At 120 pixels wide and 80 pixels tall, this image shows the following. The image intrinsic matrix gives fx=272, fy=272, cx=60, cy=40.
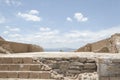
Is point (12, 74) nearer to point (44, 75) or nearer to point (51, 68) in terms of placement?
point (44, 75)

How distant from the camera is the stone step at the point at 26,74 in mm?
8531

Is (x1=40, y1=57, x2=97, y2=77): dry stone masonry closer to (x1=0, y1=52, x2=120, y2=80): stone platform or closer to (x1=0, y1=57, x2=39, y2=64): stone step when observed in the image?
(x1=0, y1=52, x2=120, y2=80): stone platform

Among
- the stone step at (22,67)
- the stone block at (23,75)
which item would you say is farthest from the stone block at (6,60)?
the stone block at (23,75)

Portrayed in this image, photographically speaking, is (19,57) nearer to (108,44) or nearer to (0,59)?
(0,59)

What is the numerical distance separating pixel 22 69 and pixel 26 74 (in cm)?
36

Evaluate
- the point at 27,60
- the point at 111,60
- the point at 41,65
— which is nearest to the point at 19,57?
the point at 27,60

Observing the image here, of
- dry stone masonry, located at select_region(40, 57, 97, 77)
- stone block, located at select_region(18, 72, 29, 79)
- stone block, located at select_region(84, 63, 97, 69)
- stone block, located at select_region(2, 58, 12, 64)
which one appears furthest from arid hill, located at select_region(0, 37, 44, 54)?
stone block, located at select_region(84, 63, 97, 69)

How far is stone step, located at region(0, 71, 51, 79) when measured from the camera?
8.53 m

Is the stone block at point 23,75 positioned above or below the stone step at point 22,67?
below

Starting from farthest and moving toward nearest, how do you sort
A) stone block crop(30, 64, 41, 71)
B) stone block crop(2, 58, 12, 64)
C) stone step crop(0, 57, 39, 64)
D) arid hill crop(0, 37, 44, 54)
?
arid hill crop(0, 37, 44, 54)
stone block crop(2, 58, 12, 64)
stone step crop(0, 57, 39, 64)
stone block crop(30, 64, 41, 71)

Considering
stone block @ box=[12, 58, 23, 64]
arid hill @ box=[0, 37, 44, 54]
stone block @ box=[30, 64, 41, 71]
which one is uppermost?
arid hill @ box=[0, 37, 44, 54]

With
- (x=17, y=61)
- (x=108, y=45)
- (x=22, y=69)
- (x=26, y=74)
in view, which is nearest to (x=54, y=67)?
(x=26, y=74)

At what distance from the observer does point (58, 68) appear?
888cm

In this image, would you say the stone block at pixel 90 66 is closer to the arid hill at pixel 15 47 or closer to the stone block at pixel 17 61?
the stone block at pixel 17 61
